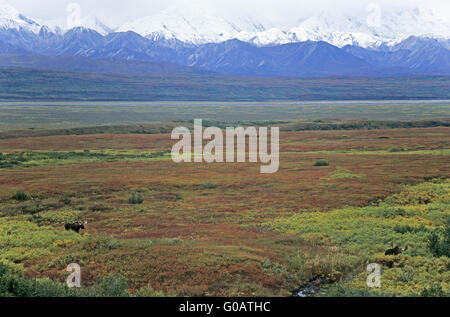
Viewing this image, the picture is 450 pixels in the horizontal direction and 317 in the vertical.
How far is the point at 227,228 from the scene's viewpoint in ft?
84.7

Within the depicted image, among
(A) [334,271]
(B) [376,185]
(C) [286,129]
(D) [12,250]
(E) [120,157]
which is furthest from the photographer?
(C) [286,129]

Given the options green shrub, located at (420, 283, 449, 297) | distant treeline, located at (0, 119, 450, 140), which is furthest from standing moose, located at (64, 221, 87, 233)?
distant treeline, located at (0, 119, 450, 140)

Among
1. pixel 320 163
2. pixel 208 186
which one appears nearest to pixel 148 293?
pixel 208 186

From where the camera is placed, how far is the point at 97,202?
34.6 meters

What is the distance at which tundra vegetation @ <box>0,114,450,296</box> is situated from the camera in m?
17.1

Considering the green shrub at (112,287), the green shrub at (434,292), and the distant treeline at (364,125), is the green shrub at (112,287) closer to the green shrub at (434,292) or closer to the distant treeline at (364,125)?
the green shrub at (434,292)

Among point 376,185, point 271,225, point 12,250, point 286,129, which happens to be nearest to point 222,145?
point 286,129

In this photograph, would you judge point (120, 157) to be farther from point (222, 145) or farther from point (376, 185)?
point (376, 185)

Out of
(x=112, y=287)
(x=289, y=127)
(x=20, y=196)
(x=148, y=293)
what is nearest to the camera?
(x=148, y=293)

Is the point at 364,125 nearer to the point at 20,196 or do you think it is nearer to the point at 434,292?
the point at 20,196

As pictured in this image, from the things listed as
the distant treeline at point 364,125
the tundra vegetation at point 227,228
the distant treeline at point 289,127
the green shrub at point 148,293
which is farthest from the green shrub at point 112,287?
the distant treeline at point 364,125

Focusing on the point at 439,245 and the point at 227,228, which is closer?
the point at 439,245

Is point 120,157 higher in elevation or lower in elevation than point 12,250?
higher

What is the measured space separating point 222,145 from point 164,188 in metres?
44.0
